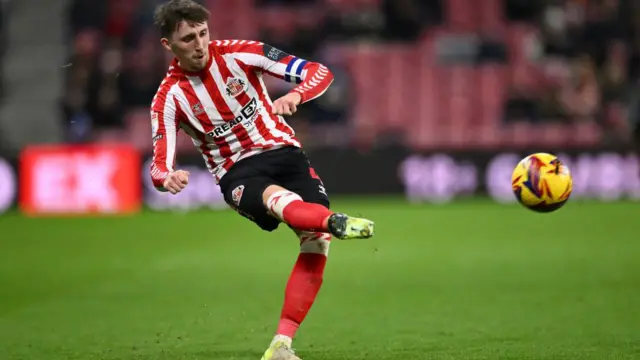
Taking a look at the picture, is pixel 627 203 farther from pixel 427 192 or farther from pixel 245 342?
pixel 245 342

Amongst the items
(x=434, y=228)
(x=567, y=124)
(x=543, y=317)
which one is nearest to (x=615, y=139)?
(x=567, y=124)

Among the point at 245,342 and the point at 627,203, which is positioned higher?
the point at 627,203

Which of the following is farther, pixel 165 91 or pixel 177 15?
pixel 165 91

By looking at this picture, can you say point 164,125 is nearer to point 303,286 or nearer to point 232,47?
point 232,47

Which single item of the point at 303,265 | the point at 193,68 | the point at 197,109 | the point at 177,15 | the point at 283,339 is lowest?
the point at 283,339

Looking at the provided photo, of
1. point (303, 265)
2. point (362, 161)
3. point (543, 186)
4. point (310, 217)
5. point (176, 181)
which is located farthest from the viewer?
point (362, 161)

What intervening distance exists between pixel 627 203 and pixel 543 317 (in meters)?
10.7

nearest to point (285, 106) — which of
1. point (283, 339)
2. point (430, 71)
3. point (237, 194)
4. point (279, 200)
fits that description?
point (279, 200)

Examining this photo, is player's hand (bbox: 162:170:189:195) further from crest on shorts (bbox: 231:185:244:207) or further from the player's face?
the player's face

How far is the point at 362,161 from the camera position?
737 inches

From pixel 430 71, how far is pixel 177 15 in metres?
14.8

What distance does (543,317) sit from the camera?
7.57 meters

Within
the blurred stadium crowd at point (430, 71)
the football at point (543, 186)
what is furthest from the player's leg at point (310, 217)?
the blurred stadium crowd at point (430, 71)

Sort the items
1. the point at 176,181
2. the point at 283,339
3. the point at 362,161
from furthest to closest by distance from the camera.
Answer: the point at 362,161 → the point at 283,339 → the point at 176,181
